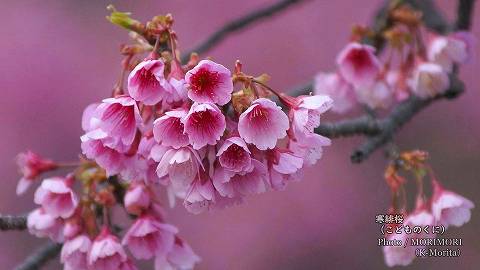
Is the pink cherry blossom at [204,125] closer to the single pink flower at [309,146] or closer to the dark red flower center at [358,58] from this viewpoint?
the single pink flower at [309,146]

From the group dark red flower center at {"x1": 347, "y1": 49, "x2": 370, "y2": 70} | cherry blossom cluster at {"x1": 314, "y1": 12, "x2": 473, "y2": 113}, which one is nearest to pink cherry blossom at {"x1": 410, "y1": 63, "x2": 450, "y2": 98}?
cherry blossom cluster at {"x1": 314, "y1": 12, "x2": 473, "y2": 113}

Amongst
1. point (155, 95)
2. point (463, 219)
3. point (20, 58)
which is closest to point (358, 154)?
point (463, 219)

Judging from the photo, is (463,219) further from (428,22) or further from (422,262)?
(422,262)

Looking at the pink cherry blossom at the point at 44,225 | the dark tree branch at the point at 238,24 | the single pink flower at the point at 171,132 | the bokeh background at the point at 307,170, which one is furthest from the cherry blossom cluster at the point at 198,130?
the bokeh background at the point at 307,170

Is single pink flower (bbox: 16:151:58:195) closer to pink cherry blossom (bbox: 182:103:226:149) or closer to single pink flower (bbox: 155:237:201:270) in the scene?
single pink flower (bbox: 155:237:201:270)

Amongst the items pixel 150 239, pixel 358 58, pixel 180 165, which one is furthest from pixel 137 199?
pixel 358 58

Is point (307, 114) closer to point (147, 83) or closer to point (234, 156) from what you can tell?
point (234, 156)

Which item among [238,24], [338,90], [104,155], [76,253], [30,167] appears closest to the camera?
[104,155]
